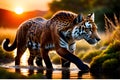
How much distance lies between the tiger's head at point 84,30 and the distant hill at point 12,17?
1517mm

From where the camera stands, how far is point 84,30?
348 inches

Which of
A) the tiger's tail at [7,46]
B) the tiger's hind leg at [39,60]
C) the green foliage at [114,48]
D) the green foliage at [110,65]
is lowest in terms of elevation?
the green foliage at [110,65]

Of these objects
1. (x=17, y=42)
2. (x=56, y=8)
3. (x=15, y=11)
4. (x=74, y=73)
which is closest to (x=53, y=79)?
(x=74, y=73)

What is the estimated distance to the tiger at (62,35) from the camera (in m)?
8.69

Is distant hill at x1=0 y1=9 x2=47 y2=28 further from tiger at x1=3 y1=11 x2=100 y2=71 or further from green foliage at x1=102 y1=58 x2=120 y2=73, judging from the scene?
green foliage at x1=102 y1=58 x2=120 y2=73

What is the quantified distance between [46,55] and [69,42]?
40 centimetres

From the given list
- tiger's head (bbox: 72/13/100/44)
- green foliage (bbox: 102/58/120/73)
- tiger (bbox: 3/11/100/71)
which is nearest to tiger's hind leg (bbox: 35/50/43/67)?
tiger (bbox: 3/11/100/71)

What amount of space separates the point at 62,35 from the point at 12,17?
5.89 ft

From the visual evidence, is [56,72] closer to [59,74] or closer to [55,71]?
[55,71]

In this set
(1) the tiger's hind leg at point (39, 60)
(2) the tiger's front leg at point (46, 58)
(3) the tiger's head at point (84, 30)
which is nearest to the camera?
(3) the tiger's head at point (84, 30)

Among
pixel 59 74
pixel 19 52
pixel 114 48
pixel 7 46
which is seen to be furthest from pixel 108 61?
pixel 7 46

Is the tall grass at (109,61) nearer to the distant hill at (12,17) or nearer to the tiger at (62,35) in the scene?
the tiger at (62,35)

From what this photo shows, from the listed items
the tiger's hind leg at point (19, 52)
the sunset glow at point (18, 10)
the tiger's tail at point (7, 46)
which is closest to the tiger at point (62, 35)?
the tiger's hind leg at point (19, 52)

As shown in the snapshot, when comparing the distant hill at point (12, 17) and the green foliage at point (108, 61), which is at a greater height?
the distant hill at point (12, 17)
